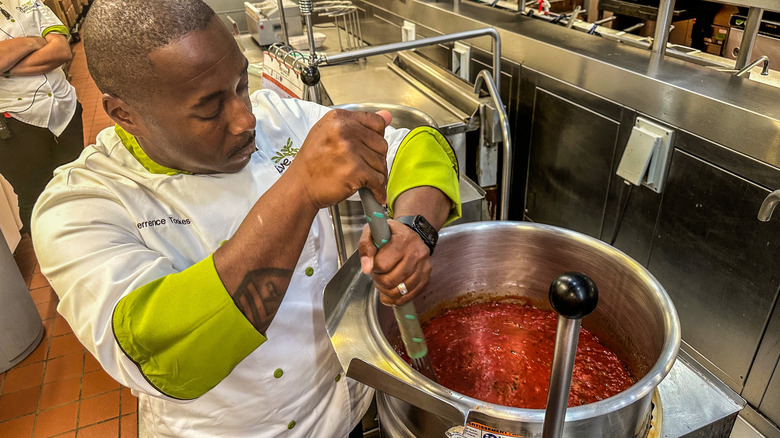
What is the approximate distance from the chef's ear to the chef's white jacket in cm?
8

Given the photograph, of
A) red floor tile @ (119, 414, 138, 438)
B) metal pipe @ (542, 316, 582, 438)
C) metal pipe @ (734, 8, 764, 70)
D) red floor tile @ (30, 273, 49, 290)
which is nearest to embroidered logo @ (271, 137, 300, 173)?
metal pipe @ (542, 316, 582, 438)

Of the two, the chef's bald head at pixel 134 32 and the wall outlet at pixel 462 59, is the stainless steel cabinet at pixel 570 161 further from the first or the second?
the chef's bald head at pixel 134 32

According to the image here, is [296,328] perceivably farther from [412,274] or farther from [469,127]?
[469,127]

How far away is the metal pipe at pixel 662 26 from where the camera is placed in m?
1.88

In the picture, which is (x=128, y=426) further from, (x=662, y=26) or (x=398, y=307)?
(x=662, y=26)

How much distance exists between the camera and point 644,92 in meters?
1.90

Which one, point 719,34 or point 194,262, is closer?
point 194,262

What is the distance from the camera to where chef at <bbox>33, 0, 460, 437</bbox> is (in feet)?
2.59

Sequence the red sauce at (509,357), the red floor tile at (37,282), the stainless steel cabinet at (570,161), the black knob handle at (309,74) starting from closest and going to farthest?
the red sauce at (509,357) < the black knob handle at (309,74) < the stainless steel cabinet at (570,161) < the red floor tile at (37,282)

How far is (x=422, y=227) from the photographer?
3.38 ft

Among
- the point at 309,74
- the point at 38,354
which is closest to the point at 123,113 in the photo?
the point at 309,74

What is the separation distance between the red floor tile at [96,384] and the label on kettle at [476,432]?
2449 millimetres

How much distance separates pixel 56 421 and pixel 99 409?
0.64 feet

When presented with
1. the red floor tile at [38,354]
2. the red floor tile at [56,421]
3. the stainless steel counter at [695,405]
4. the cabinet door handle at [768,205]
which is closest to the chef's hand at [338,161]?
the stainless steel counter at [695,405]
